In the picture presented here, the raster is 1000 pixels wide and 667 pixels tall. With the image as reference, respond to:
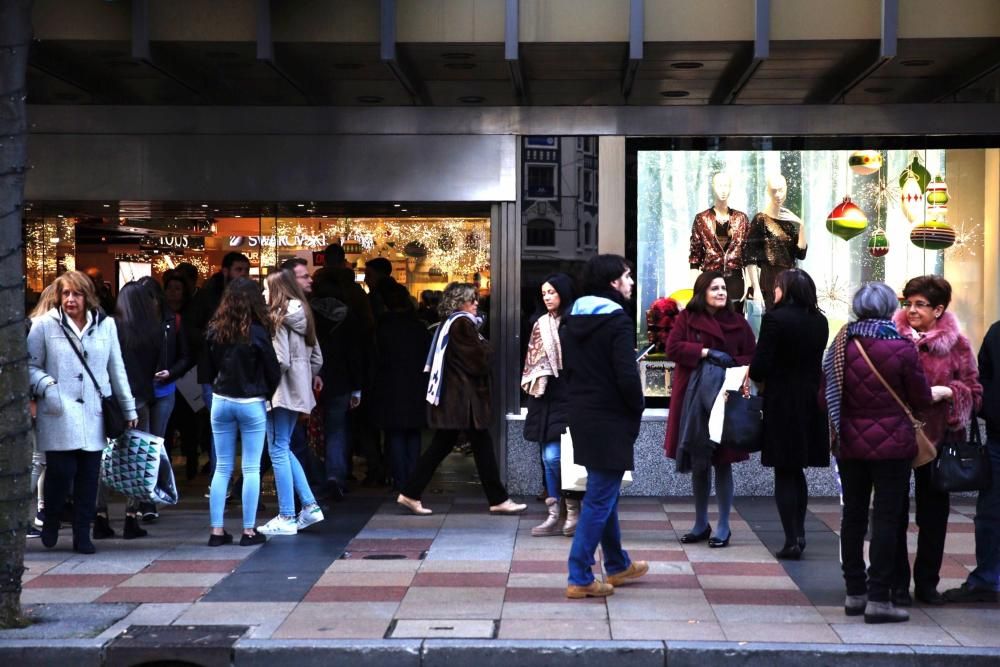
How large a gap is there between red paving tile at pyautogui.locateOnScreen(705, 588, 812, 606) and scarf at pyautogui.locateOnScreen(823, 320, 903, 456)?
38.4 inches

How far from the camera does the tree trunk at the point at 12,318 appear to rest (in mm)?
6707

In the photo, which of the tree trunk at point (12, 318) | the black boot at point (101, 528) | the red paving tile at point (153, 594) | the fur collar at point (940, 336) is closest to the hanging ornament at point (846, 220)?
the fur collar at point (940, 336)

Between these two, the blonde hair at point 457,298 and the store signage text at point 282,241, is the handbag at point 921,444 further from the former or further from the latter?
the store signage text at point 282,241

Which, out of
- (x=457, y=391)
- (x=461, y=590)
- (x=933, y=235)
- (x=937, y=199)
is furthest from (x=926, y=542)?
(x=937, y=199)

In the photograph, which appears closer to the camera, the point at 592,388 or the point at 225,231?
the point at 592,388

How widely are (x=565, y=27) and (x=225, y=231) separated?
4282 mm

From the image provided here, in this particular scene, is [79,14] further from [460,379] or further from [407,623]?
[407,623]

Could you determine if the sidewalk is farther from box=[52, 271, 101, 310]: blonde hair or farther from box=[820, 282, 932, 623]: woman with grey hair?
box=[52, 271, 101, 310]: blonde hair

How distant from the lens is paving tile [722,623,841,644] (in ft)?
20.9

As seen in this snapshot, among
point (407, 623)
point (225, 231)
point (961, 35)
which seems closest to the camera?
point (407, 623)

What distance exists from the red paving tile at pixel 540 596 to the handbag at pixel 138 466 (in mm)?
2609

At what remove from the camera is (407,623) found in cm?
675

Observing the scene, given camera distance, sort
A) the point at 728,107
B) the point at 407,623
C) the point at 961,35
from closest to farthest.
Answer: the point at 407,623, the point at 961,35, the point at 728,107

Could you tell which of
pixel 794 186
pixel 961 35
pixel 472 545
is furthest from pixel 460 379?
pixel 961 35
